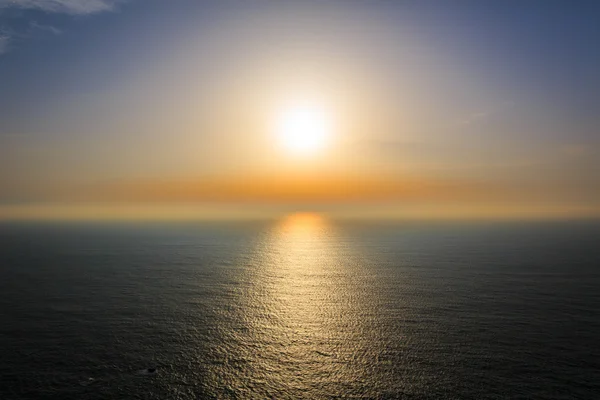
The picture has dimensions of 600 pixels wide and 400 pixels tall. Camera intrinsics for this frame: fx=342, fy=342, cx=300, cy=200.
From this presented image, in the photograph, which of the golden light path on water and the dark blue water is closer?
the dark blue water

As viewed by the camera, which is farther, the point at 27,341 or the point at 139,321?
→ the point at 139,321

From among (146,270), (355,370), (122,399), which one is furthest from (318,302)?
(146,270)

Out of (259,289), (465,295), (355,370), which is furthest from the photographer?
(259,289)

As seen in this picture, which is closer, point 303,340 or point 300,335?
point 303,340

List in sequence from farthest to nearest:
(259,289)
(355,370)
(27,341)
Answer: (259,289)
(27,341)
(355,370)

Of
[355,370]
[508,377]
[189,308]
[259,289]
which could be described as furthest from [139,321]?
[508,377]

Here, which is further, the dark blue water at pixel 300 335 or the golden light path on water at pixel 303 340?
the golden light path on water at pixel 303 340

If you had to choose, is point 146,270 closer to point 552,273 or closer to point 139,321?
point 139,321
